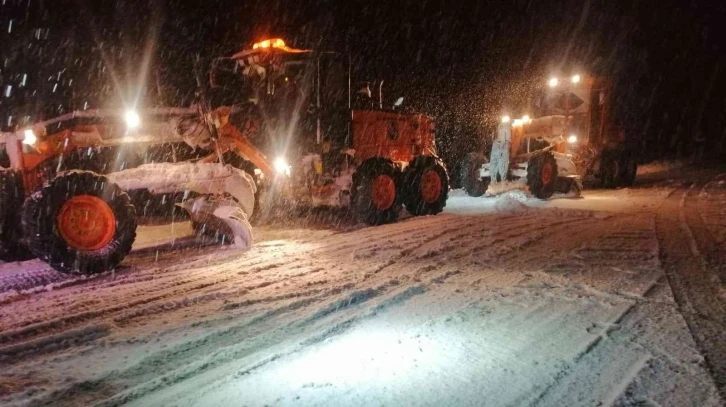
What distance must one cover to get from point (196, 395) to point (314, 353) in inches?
35.8

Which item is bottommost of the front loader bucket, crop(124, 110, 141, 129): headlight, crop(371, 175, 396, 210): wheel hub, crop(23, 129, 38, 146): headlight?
the front loader bucket

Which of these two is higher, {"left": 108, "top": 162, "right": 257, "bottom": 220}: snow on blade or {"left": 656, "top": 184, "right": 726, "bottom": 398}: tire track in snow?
{"left": 108, "top": 162, "right": 257, "bottom": 220}: snow on blade

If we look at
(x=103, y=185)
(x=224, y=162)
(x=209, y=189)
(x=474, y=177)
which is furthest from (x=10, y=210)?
(x=474, y=177)

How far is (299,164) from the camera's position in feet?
30.3

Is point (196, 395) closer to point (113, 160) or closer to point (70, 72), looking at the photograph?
point (113, 160)

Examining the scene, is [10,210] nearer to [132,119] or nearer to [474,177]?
[132,119]

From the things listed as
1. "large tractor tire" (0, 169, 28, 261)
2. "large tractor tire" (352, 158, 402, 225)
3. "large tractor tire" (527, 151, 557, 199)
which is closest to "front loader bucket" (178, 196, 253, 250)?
"large tractor tire" (0, 169, 28, 261)

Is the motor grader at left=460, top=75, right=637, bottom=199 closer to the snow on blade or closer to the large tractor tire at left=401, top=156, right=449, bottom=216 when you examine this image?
the large tractor tire at left=401, top=156, right=449, bottom=216

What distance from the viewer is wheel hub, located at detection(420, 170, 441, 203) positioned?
34.8 feet

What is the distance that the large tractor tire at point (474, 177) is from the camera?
539 inches

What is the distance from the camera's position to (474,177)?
539 inches

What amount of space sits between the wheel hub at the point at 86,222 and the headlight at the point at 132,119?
154 cm

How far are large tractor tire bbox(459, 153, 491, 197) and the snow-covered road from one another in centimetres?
608

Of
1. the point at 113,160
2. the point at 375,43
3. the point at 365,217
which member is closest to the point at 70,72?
the point at 113,160
